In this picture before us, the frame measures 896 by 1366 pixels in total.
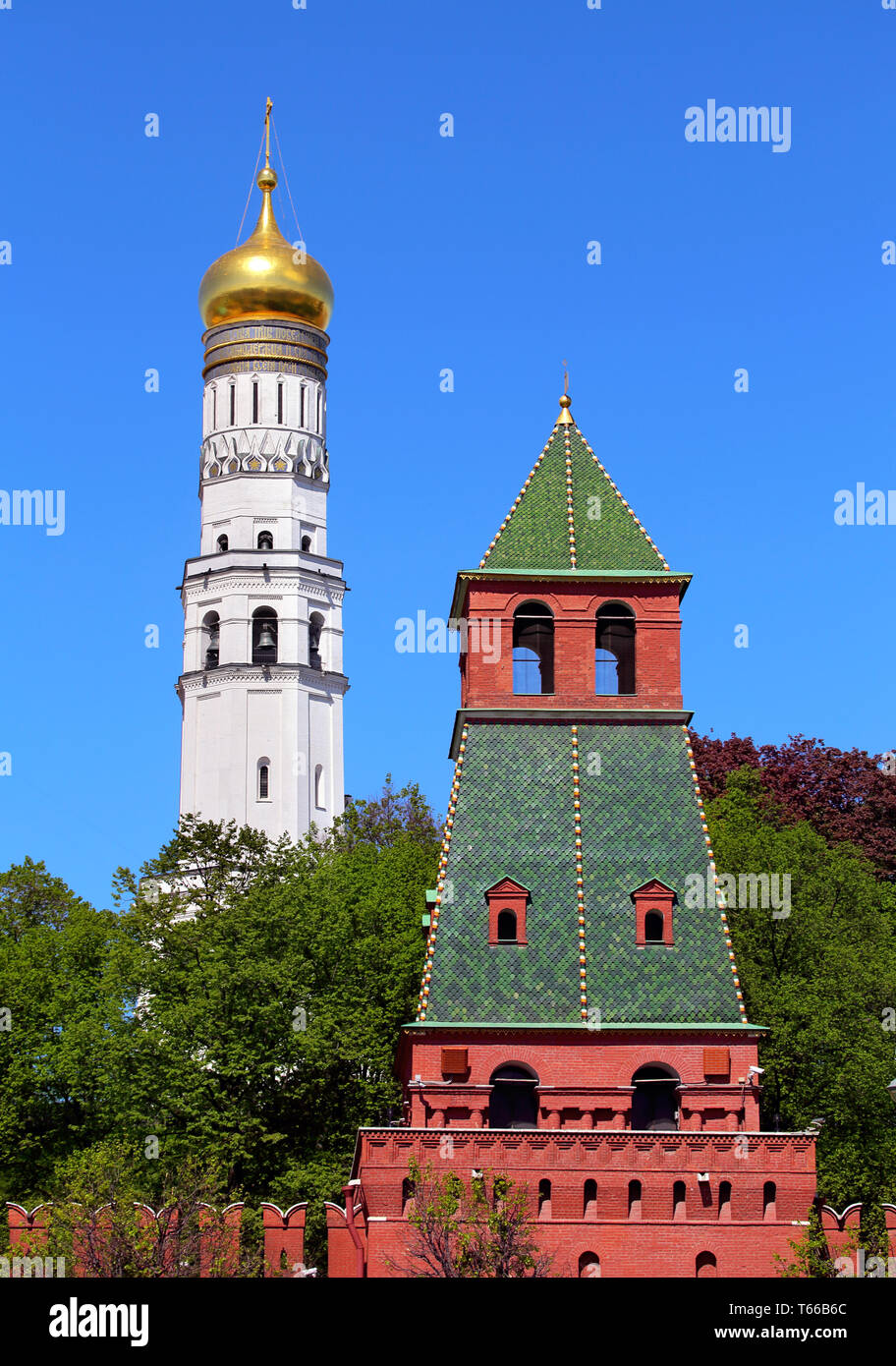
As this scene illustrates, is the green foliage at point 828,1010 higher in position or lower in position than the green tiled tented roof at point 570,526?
lower

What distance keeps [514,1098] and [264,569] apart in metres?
59.7

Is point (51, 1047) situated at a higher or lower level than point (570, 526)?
lower

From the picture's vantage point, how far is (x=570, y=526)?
51531mm

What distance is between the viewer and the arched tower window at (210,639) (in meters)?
103

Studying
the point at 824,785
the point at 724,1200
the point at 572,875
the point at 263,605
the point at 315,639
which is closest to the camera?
the point at 724,1200

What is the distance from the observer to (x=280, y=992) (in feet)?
185

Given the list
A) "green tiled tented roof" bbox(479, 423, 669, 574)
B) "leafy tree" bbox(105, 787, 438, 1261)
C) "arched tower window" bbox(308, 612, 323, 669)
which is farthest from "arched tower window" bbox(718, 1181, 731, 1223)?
"arched tower window" bbox(308, 612, 323, 669)

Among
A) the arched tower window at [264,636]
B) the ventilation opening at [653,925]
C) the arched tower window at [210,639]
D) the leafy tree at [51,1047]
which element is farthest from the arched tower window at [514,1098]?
the arched tower window at [210,639]

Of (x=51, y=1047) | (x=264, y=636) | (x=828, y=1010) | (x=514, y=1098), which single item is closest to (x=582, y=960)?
(x=514, y=1098)

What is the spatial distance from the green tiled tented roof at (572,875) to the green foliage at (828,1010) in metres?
5.07

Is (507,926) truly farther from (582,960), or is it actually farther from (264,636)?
(264,636)

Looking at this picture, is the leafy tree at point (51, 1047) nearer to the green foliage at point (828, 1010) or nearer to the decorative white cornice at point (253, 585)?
the green foliage at point (828, 1010)
